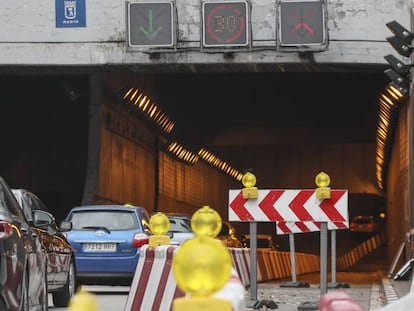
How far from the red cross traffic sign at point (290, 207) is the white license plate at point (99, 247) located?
3903 millimetres

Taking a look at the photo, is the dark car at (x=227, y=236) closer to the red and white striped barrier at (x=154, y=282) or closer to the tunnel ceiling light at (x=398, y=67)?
the tunnel ceiling light at (x=398, y=67)

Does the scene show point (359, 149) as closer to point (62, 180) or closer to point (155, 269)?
point (62, 180)

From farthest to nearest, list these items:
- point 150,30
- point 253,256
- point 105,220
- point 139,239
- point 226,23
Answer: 1. point 150,30
2. point 226,23
3. point 105,220
4. point 139,239
5. point 253,256

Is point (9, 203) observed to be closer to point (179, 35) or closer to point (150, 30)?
point (150, 30)

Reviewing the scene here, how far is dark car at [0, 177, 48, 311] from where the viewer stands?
8.85 metres

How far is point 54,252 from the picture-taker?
45.9 feet

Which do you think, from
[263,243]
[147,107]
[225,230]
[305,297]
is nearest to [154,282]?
[305,297]

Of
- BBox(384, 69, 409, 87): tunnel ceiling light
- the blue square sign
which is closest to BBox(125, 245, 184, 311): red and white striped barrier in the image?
BBox(384, 69, 409, 87): tunnel ceiling light

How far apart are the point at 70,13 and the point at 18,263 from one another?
1710cm

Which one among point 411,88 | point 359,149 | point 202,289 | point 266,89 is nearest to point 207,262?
point 202,289

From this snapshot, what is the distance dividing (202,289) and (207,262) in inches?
4.8

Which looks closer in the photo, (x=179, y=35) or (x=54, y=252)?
(x=54, y=252)

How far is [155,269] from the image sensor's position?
34.1 ft

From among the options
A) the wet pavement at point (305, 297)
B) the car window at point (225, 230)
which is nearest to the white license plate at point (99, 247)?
the wet pavement at point (305, 297)
